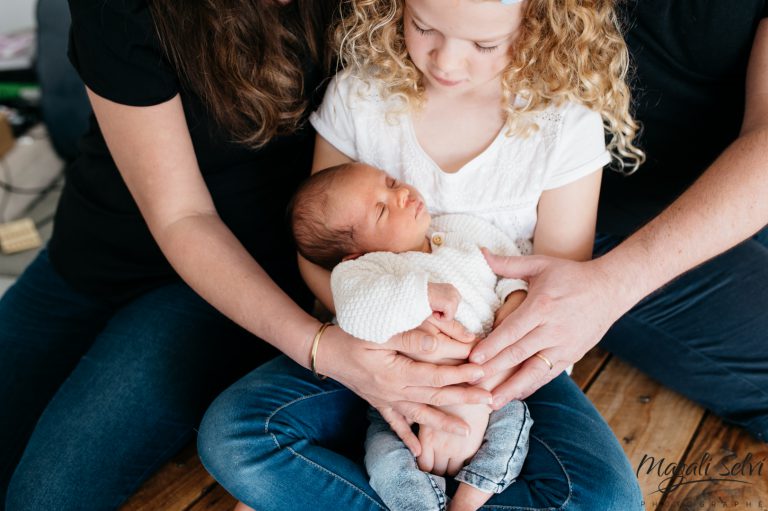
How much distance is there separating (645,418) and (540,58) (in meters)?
0.91

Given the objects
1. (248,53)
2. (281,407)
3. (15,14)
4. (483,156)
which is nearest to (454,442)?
(281,407)

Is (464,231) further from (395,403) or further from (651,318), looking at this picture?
(651,318)

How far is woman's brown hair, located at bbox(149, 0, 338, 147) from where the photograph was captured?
4.14 feet

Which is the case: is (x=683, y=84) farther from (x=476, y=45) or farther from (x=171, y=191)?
(x=171, y=191)

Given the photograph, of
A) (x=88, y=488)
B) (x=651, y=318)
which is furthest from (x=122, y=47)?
(x=651, y=318)

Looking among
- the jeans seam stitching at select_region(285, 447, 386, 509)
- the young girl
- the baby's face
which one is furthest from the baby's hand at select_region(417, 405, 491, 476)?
the baby's face

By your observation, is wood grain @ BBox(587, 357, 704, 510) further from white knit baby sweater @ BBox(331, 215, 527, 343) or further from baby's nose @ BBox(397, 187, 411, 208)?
baby's nose @ BBox(397, 187, 411, 208)

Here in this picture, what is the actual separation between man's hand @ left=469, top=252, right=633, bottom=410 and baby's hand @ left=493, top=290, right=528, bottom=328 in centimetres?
4

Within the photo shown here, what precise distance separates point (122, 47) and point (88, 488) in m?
0.85

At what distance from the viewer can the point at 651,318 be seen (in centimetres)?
158

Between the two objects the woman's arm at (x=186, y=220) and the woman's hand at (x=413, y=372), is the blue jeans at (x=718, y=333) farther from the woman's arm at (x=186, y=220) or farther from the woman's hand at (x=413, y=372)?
the woman's arm at (x=186, y=220)

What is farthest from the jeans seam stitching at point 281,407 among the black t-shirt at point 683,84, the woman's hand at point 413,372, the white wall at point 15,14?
the white wall at point 15,14

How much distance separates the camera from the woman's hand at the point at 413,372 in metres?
1.14

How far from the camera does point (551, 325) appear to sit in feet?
3.80
